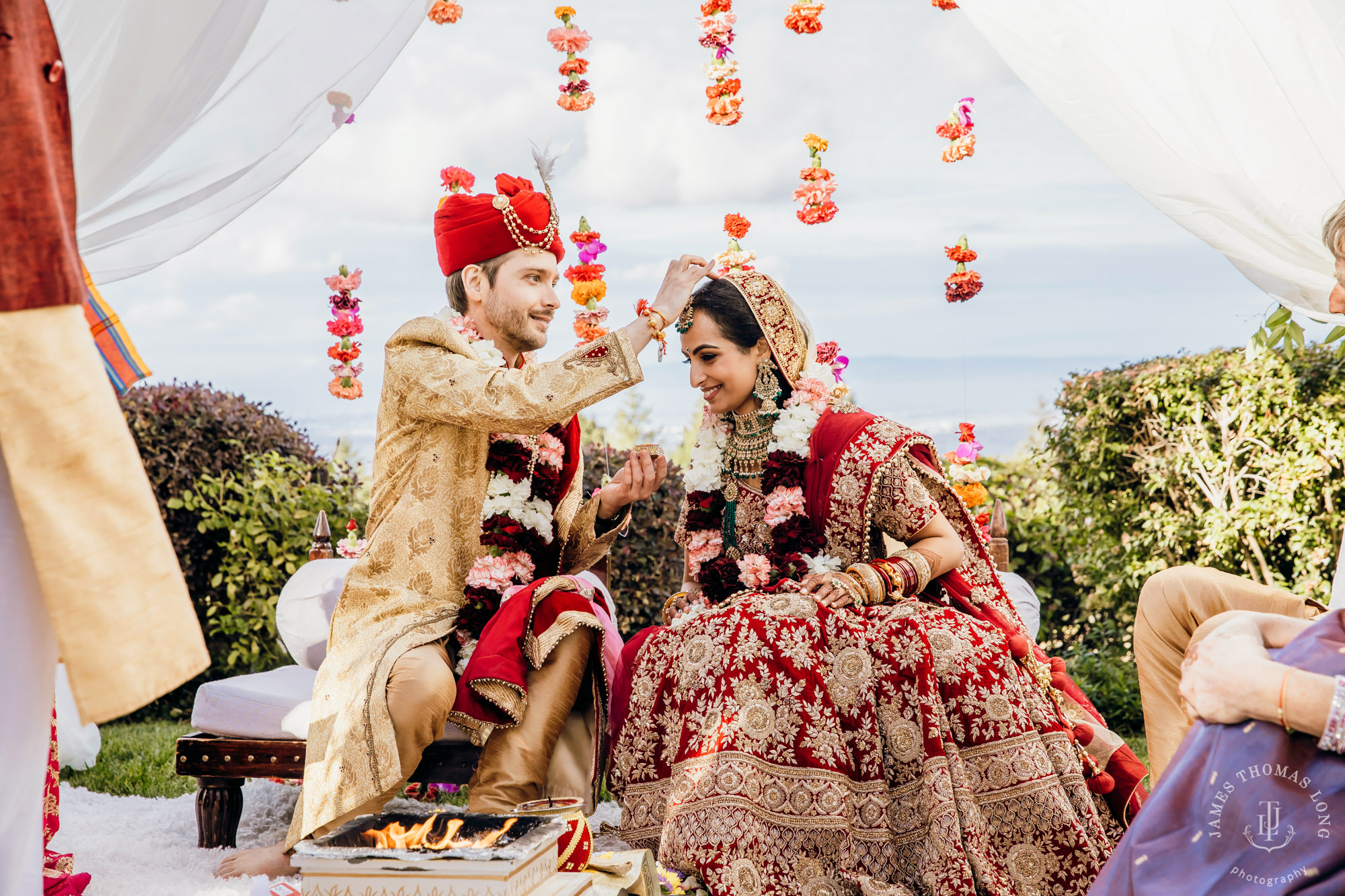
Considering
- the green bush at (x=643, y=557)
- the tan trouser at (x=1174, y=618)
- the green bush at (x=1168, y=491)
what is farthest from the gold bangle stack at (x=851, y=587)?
the green bush at (x=1168, y=491)

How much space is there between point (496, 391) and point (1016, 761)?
1.92 meters

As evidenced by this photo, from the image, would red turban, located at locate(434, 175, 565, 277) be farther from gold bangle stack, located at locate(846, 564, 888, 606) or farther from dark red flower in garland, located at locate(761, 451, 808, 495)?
gold bangle stack, located at locate(846, 564, 888, 606)

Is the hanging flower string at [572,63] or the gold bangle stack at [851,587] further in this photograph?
the hanging flower string at [572,63]

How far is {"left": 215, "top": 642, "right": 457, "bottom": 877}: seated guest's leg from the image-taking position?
322cm

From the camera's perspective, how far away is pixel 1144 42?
11.0ft

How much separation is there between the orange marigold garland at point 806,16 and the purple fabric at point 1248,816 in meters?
3.10

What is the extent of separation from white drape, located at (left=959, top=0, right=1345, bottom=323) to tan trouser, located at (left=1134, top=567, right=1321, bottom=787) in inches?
41.0

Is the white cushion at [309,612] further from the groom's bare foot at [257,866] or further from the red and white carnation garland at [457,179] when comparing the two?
the red and white carnation garland at [457,179]

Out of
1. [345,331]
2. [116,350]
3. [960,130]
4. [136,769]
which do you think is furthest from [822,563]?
[136,769]

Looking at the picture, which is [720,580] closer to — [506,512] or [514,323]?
[506,512]

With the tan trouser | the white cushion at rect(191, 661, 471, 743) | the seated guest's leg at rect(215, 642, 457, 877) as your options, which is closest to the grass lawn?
the white cushion at rect(191, 661, 471, 743)

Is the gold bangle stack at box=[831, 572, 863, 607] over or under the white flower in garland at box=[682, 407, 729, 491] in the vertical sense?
under

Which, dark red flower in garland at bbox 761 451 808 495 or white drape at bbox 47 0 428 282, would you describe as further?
dark red flower in garland at bbox 761 451 808 495

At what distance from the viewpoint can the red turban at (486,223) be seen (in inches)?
151
